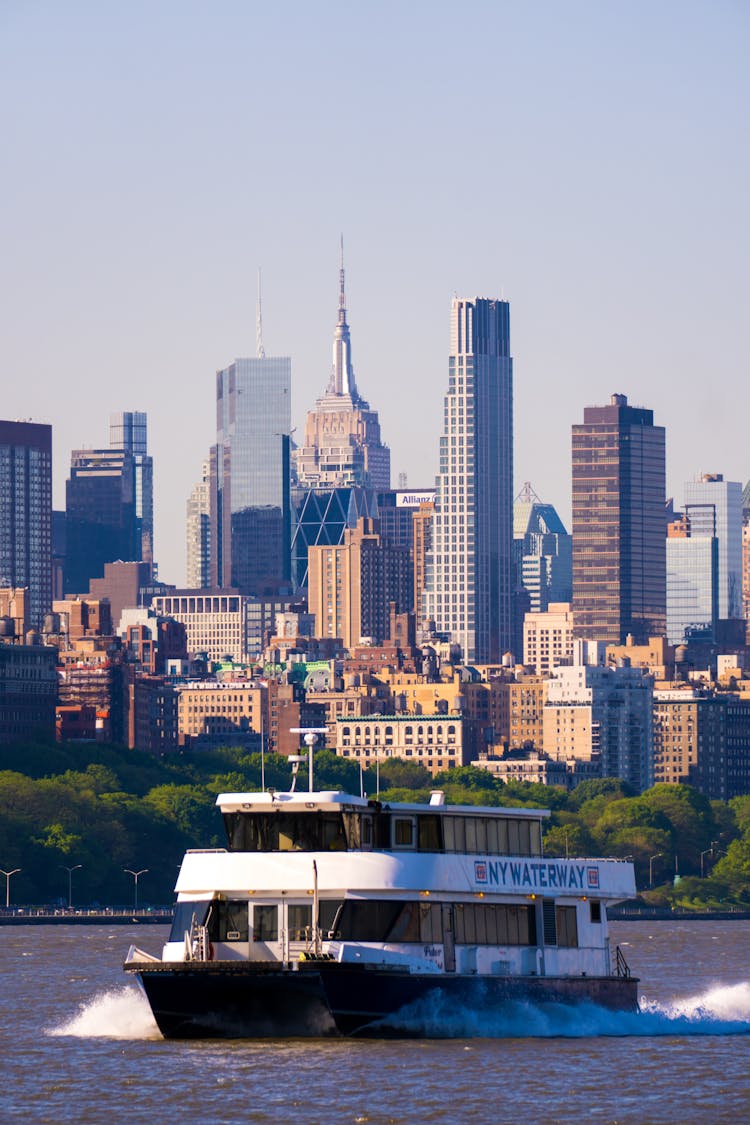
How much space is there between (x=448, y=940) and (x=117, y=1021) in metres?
9.86

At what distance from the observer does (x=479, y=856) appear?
89.4 m

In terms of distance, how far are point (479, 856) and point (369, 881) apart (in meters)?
5.37

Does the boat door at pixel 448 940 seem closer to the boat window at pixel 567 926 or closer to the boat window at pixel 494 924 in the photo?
the boat window at pixel 494 924

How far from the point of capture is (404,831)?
87.1m

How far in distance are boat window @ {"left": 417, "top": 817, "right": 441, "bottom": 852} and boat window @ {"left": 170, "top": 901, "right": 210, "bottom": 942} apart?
6086 mm

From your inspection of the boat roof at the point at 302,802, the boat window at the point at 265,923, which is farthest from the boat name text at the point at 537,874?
the boat window at the point at 265,923

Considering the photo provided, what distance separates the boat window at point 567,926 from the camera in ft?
306

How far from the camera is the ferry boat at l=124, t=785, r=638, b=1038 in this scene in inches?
3292

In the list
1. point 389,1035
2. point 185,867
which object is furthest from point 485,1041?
point 185,867

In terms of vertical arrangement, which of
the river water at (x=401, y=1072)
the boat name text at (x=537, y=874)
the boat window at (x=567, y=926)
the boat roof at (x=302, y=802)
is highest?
the boat roof at (x=302, y=802)

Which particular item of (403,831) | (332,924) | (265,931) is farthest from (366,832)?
(265,931)

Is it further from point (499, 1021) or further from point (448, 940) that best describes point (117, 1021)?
point (499, 1021)

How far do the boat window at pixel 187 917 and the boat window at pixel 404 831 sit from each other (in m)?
5.33

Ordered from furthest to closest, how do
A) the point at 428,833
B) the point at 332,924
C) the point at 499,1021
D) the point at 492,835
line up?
1. the point at 492,835
2. the point at 499,1021
3. the point at 428,833
4. the point at 332,924
